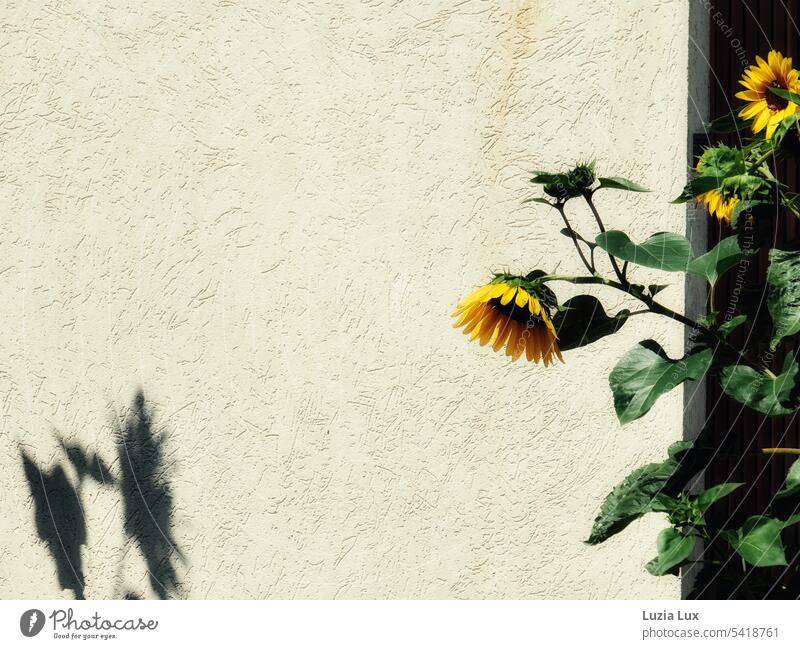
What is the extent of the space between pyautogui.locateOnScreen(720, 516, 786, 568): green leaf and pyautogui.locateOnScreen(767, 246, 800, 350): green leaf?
27 centimetres

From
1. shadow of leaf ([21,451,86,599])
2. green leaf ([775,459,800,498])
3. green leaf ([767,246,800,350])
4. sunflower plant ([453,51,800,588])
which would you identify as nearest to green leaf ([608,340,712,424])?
sunflower plant ([453,51,800,588])

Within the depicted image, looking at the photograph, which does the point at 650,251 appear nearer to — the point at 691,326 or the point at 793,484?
the point at 691,326

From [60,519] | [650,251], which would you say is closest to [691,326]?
[650,251]

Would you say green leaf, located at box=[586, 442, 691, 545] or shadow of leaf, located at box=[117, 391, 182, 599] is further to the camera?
shadow of leaf, located at box=[117, 391, 182, 599]

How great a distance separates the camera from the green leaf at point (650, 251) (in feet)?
4.41

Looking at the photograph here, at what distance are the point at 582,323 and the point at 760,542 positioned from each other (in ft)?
1.39

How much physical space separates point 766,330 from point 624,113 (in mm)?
1454

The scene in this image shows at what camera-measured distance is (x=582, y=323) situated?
144 centimetres

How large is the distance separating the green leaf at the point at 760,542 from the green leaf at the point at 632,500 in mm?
126

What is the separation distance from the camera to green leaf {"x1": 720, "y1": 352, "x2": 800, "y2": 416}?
50.8 inches

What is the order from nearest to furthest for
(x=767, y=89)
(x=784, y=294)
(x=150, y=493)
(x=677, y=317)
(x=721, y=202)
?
(x=784, y=294) < (x=677, y=317) < (x=721, y=202) < (x=767, y=89) < (x=150, y=493)

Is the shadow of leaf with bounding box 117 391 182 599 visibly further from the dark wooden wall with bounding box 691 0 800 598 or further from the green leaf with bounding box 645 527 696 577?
the green leaf with bounding box 645 527 696 577

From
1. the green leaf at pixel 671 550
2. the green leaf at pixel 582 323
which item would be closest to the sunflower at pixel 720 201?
the green leaf at pixel 582 323

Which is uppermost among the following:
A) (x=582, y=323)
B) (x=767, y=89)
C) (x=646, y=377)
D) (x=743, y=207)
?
(x=767, y=89)
